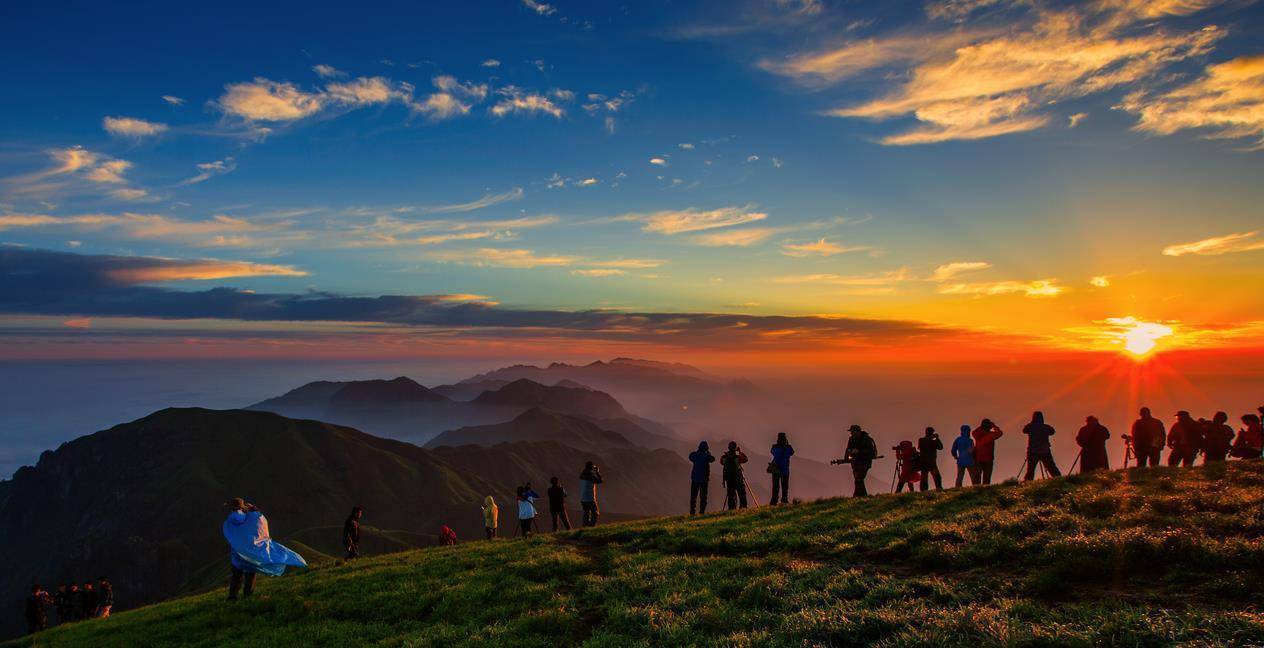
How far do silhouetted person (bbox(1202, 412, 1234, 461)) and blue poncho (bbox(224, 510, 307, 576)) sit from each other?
34406 mm

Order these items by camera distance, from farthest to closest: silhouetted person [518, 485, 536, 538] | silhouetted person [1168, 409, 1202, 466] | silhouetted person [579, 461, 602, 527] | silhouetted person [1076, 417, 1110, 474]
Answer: silhouetted person [518, 485, 536, 538] → silhouetted person [579, 461, 602, 527] → silhouetted person [1168, 409, 1202, 466] → silhouetted person [1076, 417, 1110, 474]

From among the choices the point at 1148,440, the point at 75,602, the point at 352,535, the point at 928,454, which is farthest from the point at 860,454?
the point at 75,602

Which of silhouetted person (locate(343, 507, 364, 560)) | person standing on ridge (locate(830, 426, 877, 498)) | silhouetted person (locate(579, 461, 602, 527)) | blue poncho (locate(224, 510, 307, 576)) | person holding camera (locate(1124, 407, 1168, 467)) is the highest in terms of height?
person holding camera (locate(1124, 407, 1168, 467))

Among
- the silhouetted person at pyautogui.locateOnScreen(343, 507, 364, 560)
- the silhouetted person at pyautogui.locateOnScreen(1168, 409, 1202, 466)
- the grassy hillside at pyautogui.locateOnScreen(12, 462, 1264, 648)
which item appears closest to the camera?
the grassy hillside at pyautogui.locateOnScreen(12, 462, 1264, 648)

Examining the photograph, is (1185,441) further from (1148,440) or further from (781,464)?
(781,464)

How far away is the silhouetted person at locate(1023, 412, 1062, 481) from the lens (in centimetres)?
2323

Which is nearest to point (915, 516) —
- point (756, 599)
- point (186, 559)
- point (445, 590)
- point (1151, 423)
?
point (756, 599)

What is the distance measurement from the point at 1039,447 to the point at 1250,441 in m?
8.86

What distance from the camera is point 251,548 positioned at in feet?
55.2

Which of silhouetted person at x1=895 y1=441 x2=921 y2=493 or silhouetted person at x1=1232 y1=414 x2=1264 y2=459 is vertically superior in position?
silhouetted person at x1=1232 y1=414 x2=1264 y2=459

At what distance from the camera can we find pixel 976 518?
48.9ft

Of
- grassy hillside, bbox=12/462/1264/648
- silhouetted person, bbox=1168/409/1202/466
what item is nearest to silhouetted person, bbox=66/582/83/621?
grassy hillside, bbox=12/462/1264/648

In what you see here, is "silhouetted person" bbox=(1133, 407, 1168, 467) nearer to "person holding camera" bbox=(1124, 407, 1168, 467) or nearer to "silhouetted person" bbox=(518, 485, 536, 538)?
"person holding camera" bbox=(1124, 407, 1168, 467)

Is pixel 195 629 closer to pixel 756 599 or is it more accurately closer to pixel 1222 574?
pixel 756 599
